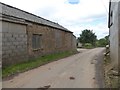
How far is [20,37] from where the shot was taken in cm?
1619

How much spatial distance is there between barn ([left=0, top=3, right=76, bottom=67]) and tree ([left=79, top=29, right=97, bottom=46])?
178 ft

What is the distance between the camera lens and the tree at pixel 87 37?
7925 centimetres

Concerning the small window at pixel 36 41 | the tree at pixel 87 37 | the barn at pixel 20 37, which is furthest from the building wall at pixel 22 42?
the tree at pixel 87 37

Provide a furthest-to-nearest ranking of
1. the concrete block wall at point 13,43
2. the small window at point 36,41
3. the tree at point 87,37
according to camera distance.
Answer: the tree at point 87,37 → the small window at point 36,41 → the concrete block wall at point 13,43

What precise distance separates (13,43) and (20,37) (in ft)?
4.03

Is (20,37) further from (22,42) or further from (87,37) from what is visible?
(87,37)

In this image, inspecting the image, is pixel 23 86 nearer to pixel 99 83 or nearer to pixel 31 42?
pixel 99 83

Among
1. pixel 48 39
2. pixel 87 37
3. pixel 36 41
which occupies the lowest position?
pixel 36 41

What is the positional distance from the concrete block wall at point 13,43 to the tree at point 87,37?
63.0m

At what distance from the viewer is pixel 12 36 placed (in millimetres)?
14891

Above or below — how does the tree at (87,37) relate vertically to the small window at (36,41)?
above

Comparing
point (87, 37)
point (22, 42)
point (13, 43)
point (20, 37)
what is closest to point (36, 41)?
point (22, 42)

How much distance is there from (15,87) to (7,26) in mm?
6447

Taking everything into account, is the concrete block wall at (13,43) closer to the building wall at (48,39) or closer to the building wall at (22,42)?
the building wall at (22,42)
